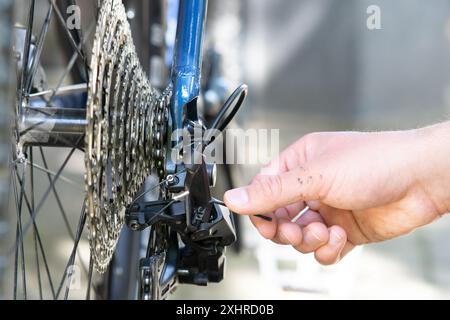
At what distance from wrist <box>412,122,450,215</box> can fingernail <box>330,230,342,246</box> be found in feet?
0.40

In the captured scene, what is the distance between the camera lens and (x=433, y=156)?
2.68 ft

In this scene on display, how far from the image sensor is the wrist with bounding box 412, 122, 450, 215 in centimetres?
81

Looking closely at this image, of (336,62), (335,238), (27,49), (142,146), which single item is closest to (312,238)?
(335,238)

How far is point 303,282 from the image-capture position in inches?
63.4

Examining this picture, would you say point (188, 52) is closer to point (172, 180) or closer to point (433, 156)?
point (172, 180)

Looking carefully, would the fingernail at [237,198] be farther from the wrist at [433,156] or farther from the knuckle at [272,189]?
the wrist at [433,156]

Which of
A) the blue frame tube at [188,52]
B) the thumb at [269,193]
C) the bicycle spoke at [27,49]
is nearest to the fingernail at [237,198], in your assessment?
the thumb at [269,193]

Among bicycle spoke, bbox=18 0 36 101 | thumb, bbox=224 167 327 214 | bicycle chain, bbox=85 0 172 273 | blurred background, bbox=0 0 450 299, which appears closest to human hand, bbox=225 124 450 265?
thumb, bbox=224 167 327 214

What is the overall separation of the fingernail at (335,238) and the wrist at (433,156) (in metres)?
0.12

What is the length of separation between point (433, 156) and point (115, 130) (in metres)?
0.38

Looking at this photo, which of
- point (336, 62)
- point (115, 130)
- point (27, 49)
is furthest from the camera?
point (336, 62)

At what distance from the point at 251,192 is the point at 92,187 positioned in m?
0.20

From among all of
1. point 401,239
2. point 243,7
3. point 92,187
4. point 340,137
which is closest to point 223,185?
point 401,239

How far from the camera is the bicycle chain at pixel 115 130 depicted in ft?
2.00
